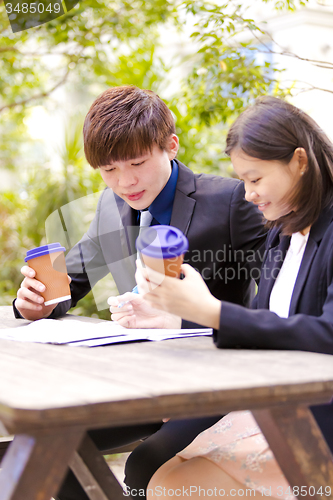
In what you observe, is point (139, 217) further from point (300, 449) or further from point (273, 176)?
point (300, 449)

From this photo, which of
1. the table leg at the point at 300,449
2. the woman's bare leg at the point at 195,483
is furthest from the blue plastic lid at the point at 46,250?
the table leg at the point at 300,449

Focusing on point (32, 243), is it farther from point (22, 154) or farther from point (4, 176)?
point (4, 176)

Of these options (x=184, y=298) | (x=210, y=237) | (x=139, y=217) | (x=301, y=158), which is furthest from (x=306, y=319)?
(x=139, y=217)

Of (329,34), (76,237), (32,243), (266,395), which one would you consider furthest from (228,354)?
(329,34)

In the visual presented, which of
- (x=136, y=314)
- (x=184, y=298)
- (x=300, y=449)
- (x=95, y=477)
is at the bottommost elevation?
(x=95, y=477)

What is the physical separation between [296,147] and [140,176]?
507 millimetres

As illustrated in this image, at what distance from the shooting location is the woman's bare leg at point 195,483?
1036mm

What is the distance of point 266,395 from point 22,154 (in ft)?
22.2

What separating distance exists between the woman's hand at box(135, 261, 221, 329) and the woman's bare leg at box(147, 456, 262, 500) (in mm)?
313

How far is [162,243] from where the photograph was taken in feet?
3.21

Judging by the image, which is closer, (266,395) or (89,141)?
(266,395)

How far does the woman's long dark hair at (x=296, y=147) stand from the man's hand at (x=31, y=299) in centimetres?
68

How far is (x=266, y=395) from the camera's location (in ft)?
2.45

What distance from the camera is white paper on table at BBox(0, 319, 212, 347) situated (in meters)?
1.15
